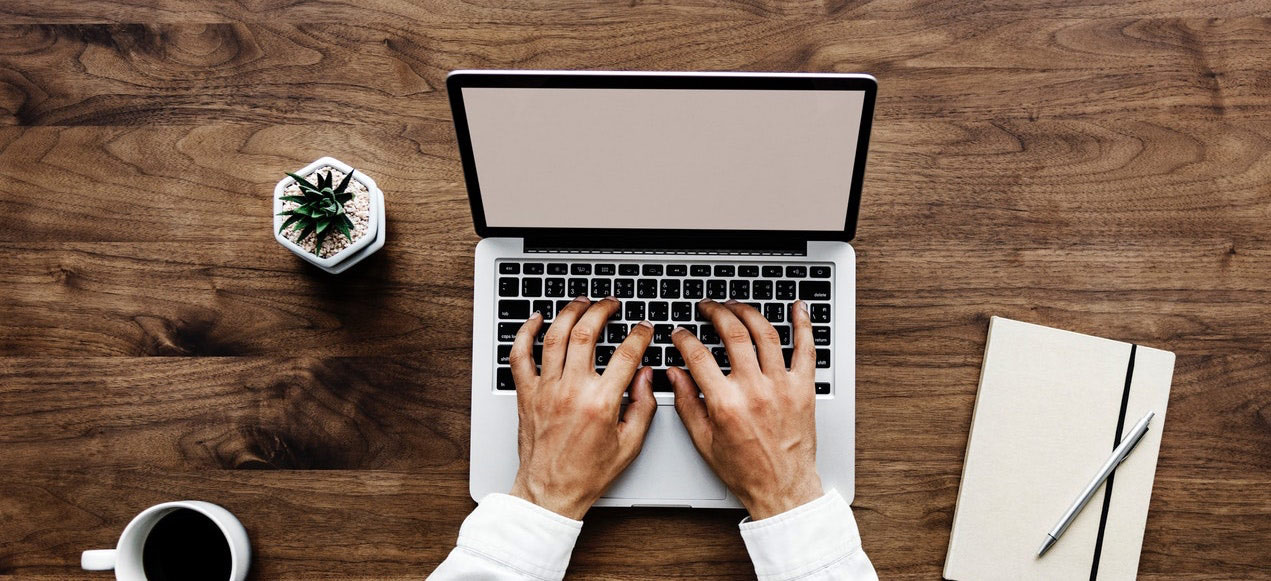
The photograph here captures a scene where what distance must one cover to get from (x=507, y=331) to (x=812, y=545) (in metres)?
0.37

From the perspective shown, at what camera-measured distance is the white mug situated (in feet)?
2.38

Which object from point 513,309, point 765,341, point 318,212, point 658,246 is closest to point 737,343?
point 765,341

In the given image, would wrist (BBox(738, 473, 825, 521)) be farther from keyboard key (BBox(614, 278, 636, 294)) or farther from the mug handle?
the mug handle

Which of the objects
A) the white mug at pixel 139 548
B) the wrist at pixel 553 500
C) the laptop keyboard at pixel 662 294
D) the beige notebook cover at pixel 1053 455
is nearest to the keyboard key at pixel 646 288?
the laptop keyboard at pixel 662 294

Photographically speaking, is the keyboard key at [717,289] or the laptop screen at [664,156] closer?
the laptop screen at [664,156]

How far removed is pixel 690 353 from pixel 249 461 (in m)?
0.50

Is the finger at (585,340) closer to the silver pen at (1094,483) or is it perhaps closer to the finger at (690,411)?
the finger at (690,411)

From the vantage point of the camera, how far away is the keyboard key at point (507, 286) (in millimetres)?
794

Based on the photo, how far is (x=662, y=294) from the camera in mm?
791

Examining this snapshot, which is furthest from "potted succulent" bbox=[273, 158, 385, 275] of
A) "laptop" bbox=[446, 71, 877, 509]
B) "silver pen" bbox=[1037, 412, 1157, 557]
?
"silver pen" bbox=[1037, 412, 1157, 557]

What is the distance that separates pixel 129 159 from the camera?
860 mm

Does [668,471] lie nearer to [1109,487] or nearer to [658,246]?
[658,246]

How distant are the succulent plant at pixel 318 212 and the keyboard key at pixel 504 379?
0.67 ft

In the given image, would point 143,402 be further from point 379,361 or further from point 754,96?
point 754,96
